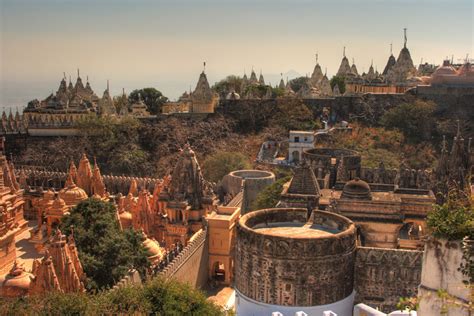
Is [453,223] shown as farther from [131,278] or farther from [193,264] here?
[193,264]

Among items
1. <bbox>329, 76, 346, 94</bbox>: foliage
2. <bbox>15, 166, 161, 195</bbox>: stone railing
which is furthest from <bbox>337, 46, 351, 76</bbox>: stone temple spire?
<bbox>15, 166, 161, 195</bbox>: stone railing

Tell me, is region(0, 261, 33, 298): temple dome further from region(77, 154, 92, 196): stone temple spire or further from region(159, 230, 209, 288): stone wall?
region(77, 154, 92, 196): stone temple spire

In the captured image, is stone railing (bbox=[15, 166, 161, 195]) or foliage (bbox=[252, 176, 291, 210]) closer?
foliage (bbox=[252, 176, 291, 210])

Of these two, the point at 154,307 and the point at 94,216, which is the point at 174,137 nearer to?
the point at 94,216

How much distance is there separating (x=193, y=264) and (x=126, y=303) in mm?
7396

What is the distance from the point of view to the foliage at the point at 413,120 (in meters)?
44.5

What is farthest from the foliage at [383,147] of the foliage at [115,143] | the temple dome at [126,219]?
the temple dome at [126,219]

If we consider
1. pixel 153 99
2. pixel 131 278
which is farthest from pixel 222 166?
pixel 153 99

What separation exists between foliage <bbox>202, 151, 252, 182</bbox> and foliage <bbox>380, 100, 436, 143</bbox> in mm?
15504

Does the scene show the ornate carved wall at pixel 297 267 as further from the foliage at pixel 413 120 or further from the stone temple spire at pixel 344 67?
the stone temple spire at pixel 344 67

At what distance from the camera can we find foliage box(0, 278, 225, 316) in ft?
39.6

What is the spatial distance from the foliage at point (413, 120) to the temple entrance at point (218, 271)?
2627cm

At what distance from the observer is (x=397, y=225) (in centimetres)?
1892

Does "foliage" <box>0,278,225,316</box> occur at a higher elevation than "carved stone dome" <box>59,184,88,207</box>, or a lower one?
lower
